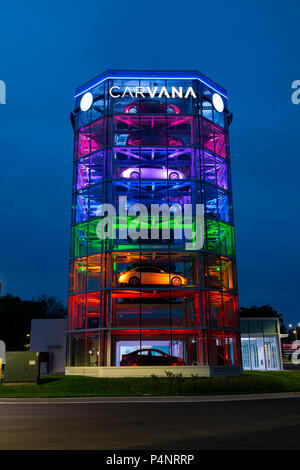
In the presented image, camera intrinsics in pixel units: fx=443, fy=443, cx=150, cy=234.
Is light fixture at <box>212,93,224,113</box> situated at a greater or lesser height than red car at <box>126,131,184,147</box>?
greater

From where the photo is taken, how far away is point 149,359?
27.0 m

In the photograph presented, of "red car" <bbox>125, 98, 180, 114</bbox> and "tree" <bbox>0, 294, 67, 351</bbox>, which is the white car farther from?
"tree" <bbox>0, 294, 67, 351</bbox>

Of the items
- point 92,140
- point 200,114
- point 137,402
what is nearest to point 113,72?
point 92,140

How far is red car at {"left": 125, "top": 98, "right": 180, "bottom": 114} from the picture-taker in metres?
36.4

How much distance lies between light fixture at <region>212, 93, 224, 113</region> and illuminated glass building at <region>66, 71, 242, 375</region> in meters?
0.13

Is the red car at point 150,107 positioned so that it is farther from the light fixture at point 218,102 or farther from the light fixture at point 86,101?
the light fixture at point 218,102

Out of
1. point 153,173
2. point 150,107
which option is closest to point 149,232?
point 153,173

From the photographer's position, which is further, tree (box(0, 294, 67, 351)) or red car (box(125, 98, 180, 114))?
tree (box(0, 294, 67, 351))

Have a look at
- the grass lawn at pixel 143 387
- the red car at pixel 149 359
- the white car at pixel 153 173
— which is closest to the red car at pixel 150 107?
the white car at pixel 153 173

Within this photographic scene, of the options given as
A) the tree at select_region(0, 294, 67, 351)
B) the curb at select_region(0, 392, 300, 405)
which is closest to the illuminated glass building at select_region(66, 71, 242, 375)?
the curb at select_region(0, 392, 300, 405)

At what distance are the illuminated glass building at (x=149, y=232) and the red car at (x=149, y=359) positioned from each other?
0.42 ft

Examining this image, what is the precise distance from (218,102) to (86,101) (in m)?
11.3

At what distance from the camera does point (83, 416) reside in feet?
42.5

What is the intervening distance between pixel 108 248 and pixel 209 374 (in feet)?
36.2
